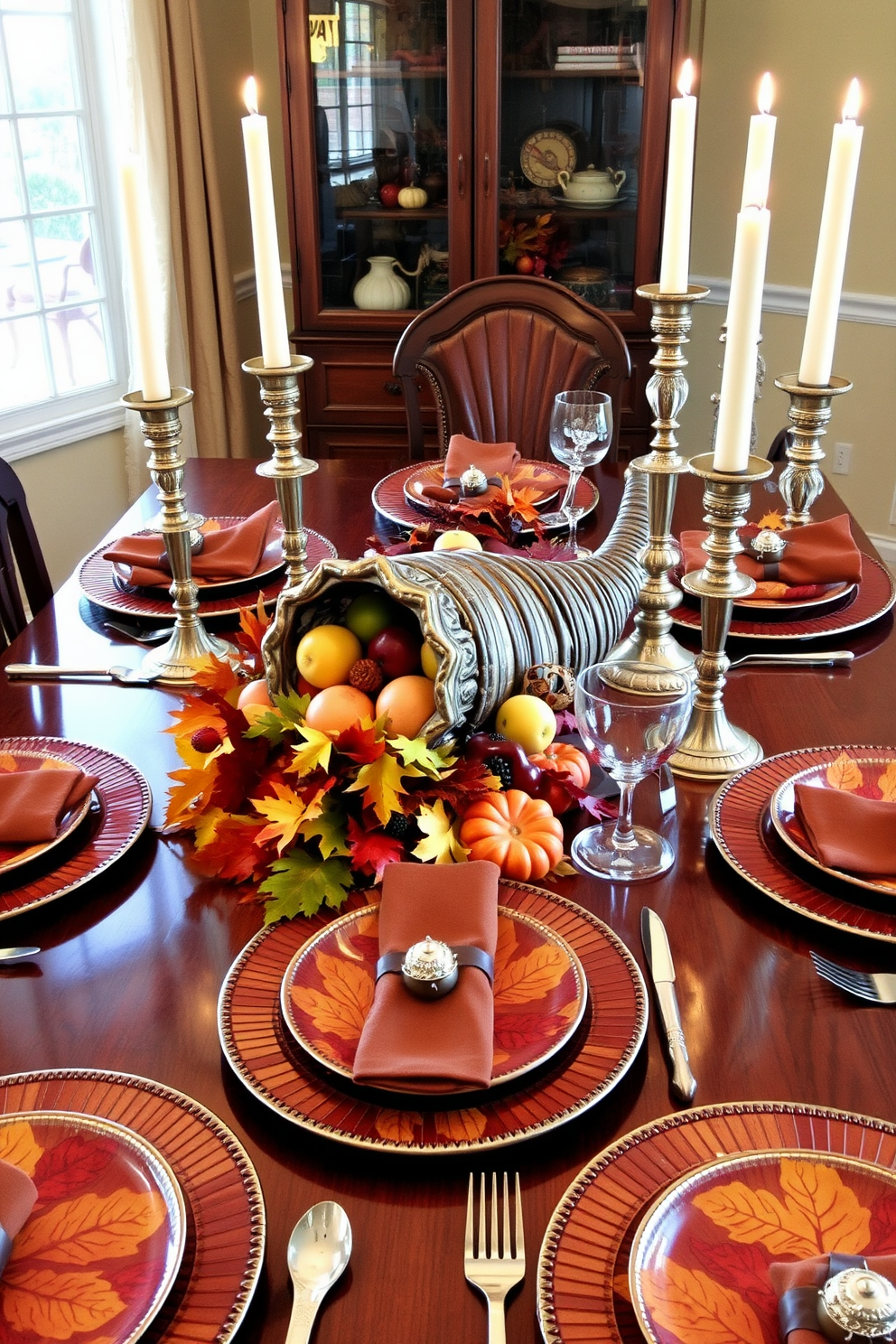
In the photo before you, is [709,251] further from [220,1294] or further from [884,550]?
[220,1294]

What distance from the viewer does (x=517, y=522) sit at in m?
Answer: 1.61

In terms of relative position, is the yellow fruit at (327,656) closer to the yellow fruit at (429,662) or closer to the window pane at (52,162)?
the yellow fruit at (429,662)

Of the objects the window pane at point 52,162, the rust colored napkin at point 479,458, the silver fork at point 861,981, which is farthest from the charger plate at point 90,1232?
the window pane at point 52,162

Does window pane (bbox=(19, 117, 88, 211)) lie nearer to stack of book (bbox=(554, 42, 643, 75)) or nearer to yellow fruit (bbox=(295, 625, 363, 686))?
stack of book (bbox=(554, 42, 643, 75))

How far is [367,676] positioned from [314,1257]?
0.48 metres

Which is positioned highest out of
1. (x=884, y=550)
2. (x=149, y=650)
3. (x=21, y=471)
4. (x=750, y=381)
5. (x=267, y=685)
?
(x=750, y=381)

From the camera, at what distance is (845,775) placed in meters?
1.06

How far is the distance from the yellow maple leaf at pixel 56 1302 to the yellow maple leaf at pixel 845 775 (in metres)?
0.73

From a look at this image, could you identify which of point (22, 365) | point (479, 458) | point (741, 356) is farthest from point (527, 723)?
point (22, 365)

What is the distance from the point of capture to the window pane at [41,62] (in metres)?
2.85

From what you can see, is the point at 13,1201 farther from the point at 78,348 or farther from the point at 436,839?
the point at 78,348

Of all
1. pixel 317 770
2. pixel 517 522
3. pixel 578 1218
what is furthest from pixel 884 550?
pixel 578 1218

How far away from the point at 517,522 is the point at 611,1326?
3.79ft

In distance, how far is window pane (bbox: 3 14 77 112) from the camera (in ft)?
9.36
